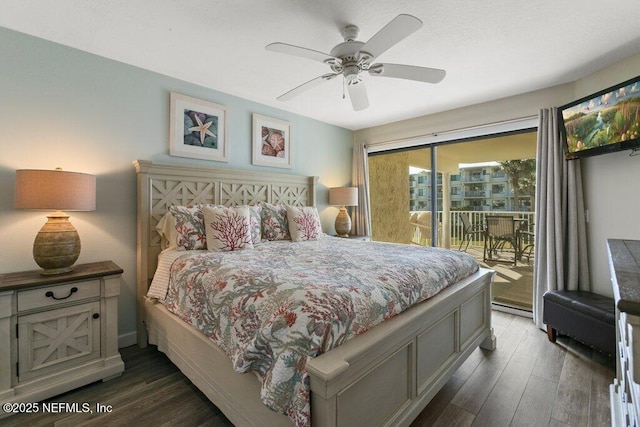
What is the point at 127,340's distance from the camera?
2.56m

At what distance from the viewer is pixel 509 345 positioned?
256cm

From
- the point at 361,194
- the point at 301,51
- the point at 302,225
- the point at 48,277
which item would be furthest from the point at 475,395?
the point at 361,194

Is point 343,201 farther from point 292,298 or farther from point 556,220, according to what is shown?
point 292,298

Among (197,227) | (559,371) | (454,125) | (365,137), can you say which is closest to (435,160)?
(454,125)

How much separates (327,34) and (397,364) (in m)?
2.27

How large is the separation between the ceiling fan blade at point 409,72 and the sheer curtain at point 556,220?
1.76 meters

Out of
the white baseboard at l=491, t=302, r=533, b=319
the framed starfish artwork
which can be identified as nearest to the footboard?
the white baseboard at l=491, t=302, r=533, b=319

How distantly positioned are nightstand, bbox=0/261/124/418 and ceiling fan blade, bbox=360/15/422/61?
2.39 meters

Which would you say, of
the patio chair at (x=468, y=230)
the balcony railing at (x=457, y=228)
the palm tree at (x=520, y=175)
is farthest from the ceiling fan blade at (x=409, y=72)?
the patio chair at (x=468, y=230)

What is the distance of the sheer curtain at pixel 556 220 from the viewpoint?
2764mm

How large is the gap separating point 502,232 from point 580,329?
192 cm

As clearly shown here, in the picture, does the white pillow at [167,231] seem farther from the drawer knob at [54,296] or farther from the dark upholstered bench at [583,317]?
the dark upholstered bench at [583,317]

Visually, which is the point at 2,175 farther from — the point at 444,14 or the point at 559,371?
the point at 559,371

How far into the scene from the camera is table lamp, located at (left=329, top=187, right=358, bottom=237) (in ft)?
14.1
